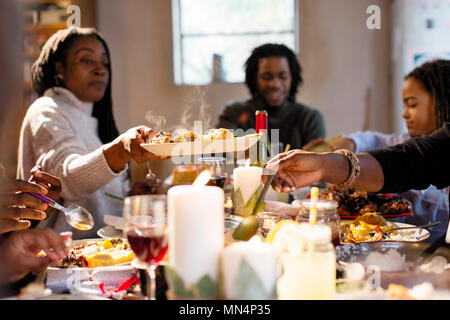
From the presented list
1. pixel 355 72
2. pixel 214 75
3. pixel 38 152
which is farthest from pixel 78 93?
pixel 355 72

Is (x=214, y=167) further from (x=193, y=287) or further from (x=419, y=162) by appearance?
(x=193, y=287)

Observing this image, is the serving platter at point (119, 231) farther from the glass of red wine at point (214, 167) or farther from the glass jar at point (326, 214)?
the glass jar at point (326, 214)

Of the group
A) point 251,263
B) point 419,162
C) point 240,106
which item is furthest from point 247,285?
point 240,106

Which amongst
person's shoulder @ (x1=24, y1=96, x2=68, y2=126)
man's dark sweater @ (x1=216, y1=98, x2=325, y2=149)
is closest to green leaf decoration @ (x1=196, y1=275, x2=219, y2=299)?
person's shoulder @ (x1=24, y1=96, x2=68, y2=126)

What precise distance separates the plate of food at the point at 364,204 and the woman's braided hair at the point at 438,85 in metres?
0.80

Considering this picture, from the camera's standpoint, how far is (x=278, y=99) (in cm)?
328

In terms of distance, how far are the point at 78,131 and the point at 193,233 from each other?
4.98 feet

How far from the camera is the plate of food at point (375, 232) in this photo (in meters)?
1.12

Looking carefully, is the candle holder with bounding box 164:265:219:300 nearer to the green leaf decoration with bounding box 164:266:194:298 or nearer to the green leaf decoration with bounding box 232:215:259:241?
the green leaf decoration with bounding box 164:266:194:298

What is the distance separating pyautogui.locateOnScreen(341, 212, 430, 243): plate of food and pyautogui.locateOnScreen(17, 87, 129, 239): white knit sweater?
2.79 feet

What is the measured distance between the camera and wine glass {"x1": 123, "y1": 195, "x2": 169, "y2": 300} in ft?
2.15

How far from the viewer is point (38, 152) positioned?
1.77m
